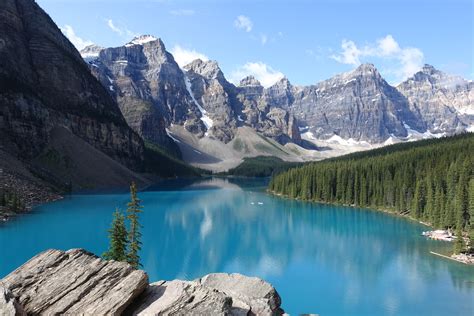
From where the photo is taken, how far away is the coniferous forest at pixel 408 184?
82.7 metres

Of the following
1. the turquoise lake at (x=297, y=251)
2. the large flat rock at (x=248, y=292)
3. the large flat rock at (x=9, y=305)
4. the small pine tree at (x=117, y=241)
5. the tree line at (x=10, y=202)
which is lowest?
the turquoise lake at (x=297, y=251)

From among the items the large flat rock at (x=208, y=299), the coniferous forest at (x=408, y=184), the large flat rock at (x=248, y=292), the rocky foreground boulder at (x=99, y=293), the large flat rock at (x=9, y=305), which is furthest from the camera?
the coniferous forest at (x=408, y=184)

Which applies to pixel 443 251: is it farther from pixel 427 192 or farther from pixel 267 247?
pixel 427 192

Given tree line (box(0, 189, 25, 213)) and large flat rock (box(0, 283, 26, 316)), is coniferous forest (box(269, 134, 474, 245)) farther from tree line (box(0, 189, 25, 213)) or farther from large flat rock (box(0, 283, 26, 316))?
tree line (box(0, 189, 25, 213))

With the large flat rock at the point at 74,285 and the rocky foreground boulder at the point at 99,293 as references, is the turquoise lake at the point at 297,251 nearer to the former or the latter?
the rocky foreground boulder at the point at 99,293

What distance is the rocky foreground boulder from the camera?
14.5m

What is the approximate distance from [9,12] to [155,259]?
587 feet

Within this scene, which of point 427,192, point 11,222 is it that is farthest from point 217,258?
point 427,192

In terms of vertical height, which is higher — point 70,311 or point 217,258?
point 70,311

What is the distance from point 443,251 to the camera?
63250 mm

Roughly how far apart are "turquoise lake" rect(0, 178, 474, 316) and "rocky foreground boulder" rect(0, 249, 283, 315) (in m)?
25.5

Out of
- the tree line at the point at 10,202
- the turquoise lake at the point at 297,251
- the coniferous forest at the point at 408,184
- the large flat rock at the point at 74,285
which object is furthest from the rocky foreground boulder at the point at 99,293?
the tree line at the point at 10,202

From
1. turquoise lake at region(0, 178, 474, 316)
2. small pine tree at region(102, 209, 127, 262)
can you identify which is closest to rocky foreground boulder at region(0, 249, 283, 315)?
small pine tree at region(102, 209, 127, 262)

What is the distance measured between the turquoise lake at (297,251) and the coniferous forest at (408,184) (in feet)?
21.0
